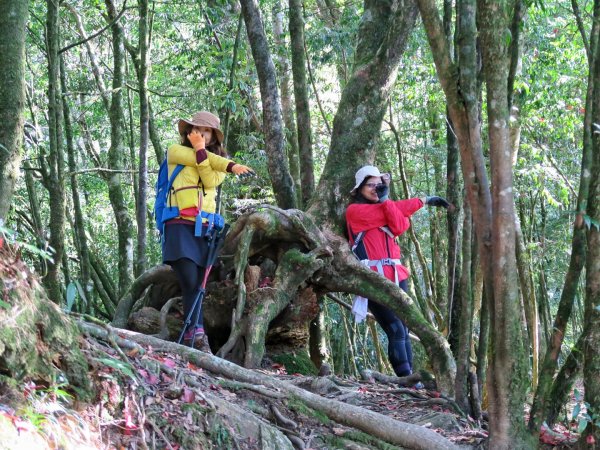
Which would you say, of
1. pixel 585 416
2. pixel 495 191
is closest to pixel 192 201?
pixel 495 191

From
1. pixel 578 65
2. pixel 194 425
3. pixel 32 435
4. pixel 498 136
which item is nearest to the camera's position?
pixel 32 435

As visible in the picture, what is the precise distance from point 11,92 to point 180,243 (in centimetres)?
215

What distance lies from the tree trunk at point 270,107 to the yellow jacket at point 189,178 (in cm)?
160

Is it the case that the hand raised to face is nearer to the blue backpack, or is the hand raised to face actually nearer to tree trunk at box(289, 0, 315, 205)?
the blue backpack

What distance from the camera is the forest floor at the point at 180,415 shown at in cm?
279

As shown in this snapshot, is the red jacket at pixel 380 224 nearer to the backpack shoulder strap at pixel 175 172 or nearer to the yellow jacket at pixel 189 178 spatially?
the yellow jacket at pixel 189 178

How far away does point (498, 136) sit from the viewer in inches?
158

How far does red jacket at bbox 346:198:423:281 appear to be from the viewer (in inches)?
268

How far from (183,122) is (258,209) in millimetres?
1136

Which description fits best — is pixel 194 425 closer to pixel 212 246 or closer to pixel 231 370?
pixel 231 370

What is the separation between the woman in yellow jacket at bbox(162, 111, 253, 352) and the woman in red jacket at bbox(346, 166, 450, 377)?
1.52m

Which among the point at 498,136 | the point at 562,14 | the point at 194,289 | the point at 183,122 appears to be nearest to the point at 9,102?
the point at 183,122

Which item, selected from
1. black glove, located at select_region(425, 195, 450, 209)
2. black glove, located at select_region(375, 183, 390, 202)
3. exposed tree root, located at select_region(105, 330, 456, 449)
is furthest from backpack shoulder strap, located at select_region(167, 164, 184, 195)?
black glove, located at select_region(425, 195, 450, 209)

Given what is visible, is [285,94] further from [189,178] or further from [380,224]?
[189,178]
